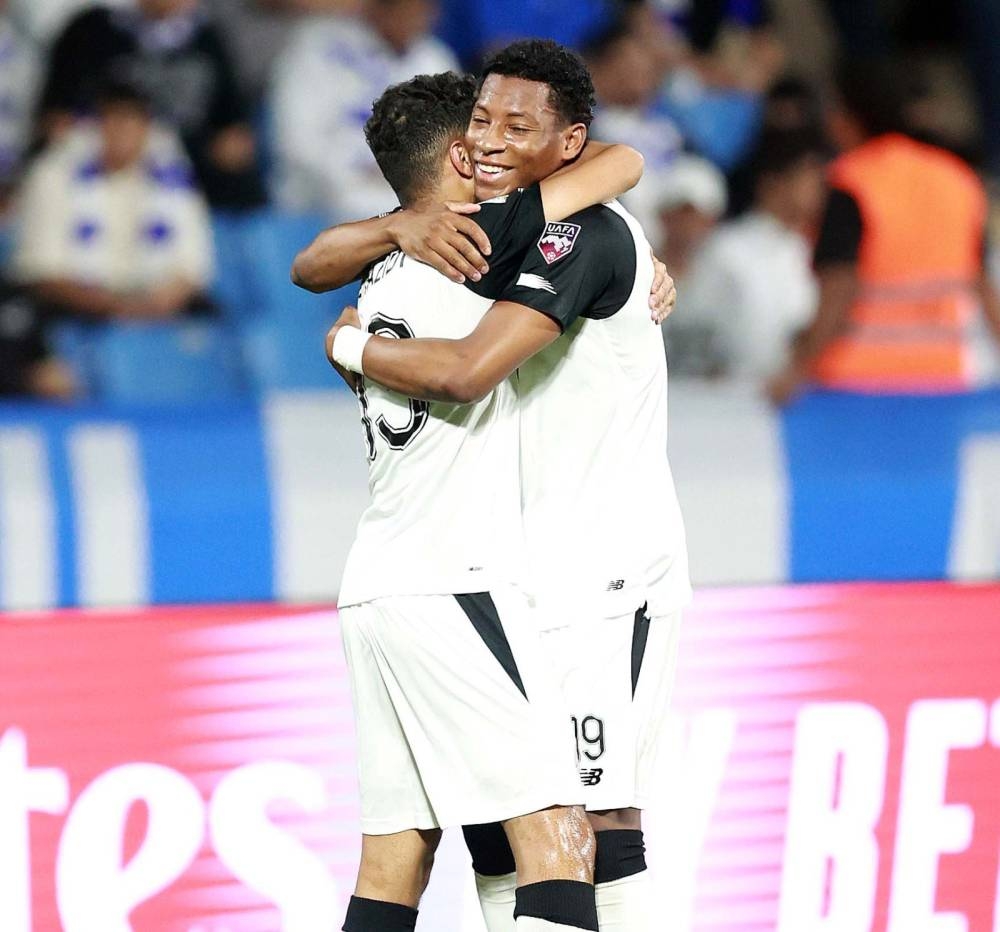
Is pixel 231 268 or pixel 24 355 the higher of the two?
pixel 231 268

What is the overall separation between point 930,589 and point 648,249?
3.67 ft

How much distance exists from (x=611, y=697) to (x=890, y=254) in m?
2.99

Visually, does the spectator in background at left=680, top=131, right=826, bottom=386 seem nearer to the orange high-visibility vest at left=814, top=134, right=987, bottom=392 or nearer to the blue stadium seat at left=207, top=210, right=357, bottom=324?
the orange high-visibility vest at left=814, top=134, right=987, bottom=392

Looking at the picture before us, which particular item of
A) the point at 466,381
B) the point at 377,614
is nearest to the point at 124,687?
the point at 377,614

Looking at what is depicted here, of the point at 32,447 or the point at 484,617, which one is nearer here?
the point at 484,617

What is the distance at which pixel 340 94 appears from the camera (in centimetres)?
654

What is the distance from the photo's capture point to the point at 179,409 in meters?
5.72

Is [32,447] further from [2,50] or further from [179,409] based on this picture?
[2,50]

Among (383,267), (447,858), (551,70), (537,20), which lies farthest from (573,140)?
(537,20)

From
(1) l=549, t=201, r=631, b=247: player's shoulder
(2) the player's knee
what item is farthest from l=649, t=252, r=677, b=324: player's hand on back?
(2) the player's knee

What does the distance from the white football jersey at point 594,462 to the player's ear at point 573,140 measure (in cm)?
11

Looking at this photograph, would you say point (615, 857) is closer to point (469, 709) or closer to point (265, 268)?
point (469, 709)

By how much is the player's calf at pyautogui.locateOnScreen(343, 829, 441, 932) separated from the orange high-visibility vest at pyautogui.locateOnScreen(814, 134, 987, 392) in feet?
10.1

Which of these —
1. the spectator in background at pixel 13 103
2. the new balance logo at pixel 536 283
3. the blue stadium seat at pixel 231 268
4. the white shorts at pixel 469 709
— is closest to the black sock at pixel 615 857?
the white shorts at pixel 469 709
